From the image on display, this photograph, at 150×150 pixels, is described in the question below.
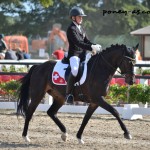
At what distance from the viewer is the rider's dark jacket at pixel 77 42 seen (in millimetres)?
11734

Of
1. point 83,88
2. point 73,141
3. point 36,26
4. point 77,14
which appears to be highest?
point 77,14

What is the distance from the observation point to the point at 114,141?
38.8ft

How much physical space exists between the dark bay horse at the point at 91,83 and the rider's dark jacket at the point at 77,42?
0.91ft

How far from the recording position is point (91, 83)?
38.5 ft

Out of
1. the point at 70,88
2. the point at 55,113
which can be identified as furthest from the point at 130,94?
the point at 70,88

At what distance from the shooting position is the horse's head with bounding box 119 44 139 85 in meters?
11.5

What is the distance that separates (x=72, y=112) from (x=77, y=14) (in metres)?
6.11

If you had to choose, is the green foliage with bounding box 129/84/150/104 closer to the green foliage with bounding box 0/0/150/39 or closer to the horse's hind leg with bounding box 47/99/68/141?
the horse's hind leg with bounding box 47/99/68/141

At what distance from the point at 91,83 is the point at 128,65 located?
31.0 inches

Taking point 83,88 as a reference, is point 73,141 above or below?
below

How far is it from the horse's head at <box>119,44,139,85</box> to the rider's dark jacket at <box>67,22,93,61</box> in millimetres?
692

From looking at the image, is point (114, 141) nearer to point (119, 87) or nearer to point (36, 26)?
point (119, 87)

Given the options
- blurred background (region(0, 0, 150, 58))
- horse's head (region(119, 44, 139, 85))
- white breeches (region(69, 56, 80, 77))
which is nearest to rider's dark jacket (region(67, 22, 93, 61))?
white breeches (region(69, 56, 80, 77))

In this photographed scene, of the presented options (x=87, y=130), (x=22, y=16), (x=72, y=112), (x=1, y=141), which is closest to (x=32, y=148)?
(x=1, y=141)
